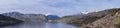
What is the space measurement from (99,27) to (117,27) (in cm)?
2273

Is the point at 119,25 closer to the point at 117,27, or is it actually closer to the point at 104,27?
the point at 117,27

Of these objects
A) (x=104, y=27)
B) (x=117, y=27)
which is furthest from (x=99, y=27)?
(x=117, y=27)

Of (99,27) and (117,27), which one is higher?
(117,27)

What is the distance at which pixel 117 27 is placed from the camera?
57500mm

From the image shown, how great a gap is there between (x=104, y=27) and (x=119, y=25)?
68.6ft

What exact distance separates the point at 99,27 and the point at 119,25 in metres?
23.4

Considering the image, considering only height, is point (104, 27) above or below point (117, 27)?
below

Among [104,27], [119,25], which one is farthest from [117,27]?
[104,27]

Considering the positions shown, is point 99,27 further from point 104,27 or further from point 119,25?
point 119,25

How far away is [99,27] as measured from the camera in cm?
8019

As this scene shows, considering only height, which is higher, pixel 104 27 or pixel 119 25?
pixel 119 25

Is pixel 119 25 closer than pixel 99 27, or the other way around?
pixel 119 25

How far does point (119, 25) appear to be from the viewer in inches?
2240

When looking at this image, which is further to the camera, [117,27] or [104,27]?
[104,27]
